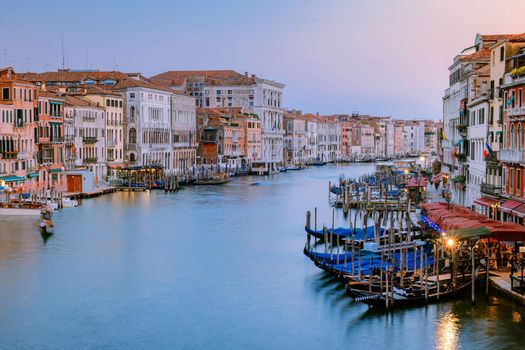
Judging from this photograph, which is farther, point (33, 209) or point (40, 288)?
point (33, 209)

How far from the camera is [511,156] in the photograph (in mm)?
14453

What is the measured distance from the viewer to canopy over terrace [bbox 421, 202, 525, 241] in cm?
1170

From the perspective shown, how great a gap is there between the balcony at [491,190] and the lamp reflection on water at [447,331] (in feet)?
16.3

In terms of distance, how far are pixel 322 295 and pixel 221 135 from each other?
32540 mm

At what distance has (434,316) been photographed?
35.1 feet

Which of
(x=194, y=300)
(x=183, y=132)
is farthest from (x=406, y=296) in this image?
(x=183, y=132)

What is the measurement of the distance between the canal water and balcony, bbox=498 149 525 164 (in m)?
3.52

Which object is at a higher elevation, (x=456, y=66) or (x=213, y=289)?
(x=456, y=66)

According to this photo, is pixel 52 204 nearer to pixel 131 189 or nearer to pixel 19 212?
pixel 19 212

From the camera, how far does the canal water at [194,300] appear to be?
1007 centimetres

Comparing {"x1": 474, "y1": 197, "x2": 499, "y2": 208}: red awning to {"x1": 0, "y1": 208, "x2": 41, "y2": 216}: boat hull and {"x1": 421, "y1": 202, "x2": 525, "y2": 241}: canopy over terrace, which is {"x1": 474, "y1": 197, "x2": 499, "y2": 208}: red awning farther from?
{"x1": 0, "y1": 208, "x2": 41, "y2": 216}: boat hull

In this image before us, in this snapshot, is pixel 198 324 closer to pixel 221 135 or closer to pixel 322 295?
pixel 322 295

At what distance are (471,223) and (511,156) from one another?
2.54 meters

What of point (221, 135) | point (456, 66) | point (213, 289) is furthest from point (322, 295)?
point (221, 135)
